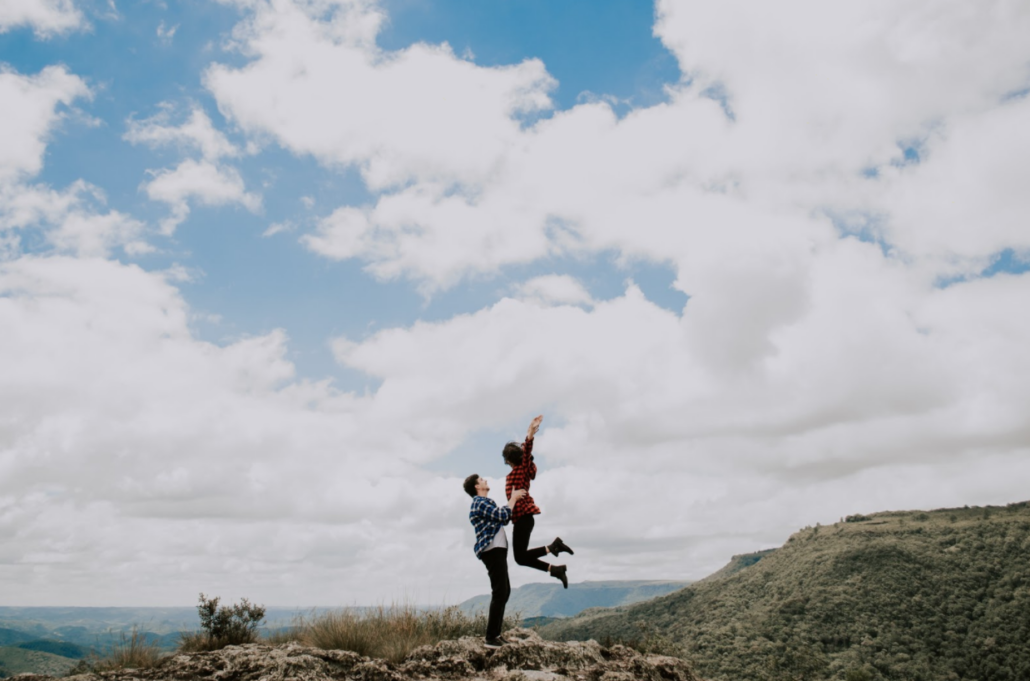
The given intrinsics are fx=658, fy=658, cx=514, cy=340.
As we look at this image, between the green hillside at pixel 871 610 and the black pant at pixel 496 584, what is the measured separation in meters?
48.9

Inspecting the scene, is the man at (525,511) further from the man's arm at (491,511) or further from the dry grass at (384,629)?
the dry grass at (384,629)

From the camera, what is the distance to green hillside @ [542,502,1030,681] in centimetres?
6297

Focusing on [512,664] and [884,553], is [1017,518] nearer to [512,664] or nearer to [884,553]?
[884,553]

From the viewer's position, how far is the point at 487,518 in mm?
7965

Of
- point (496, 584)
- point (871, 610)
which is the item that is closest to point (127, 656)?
point (496, 584)

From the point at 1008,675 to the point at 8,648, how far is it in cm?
14172

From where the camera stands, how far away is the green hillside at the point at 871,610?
63.0m

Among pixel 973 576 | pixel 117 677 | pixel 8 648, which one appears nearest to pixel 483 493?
pixel 117 677

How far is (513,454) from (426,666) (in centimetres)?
272

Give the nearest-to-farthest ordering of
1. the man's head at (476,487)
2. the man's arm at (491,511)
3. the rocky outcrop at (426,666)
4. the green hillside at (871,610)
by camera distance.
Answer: the rocky outcrop at (426,666)
the man's arm at (491,511)
the man's head at (476,487)
the green hillside at (871,610)

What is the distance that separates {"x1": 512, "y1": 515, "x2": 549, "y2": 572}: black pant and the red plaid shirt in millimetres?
102

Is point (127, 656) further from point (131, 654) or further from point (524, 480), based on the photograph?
point (524, 480)

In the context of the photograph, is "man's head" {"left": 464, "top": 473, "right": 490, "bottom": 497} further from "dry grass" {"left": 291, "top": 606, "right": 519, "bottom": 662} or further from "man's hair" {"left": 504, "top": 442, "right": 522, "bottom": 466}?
"dry grass" {"left": 291, "top": 606, "right": 519, "bottom": 662}

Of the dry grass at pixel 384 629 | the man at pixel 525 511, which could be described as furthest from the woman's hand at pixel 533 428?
the dry grass at pixel 384 629
